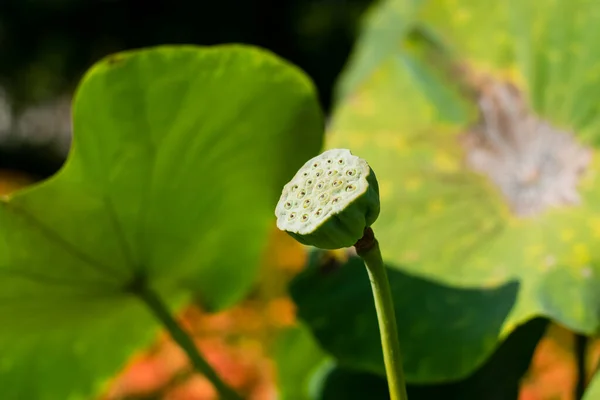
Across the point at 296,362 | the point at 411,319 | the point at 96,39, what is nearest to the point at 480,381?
the point at 411,319

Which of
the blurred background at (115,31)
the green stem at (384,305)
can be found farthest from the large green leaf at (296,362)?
the blurred background at (115,31)

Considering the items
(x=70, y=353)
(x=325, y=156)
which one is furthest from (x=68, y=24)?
(x=325, y=156)

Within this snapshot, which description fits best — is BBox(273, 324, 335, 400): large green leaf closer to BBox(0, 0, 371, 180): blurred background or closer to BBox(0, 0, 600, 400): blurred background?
BBox(0, 0, 600, 400): blurred background

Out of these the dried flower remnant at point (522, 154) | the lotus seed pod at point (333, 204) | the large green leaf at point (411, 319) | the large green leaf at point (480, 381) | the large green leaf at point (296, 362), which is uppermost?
the lotus seed pod at point (333, 204)

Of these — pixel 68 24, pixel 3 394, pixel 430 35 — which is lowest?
pixel 68 24

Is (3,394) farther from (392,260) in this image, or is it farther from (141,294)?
(392,260)

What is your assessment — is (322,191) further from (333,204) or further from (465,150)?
(465,150)

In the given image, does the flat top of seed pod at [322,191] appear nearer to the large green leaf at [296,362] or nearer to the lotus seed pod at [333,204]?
the lotus seed pod at [333,204]

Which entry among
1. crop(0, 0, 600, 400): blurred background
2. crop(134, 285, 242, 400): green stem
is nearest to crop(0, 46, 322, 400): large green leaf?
crop(134, 285, 242, 400): green stem
